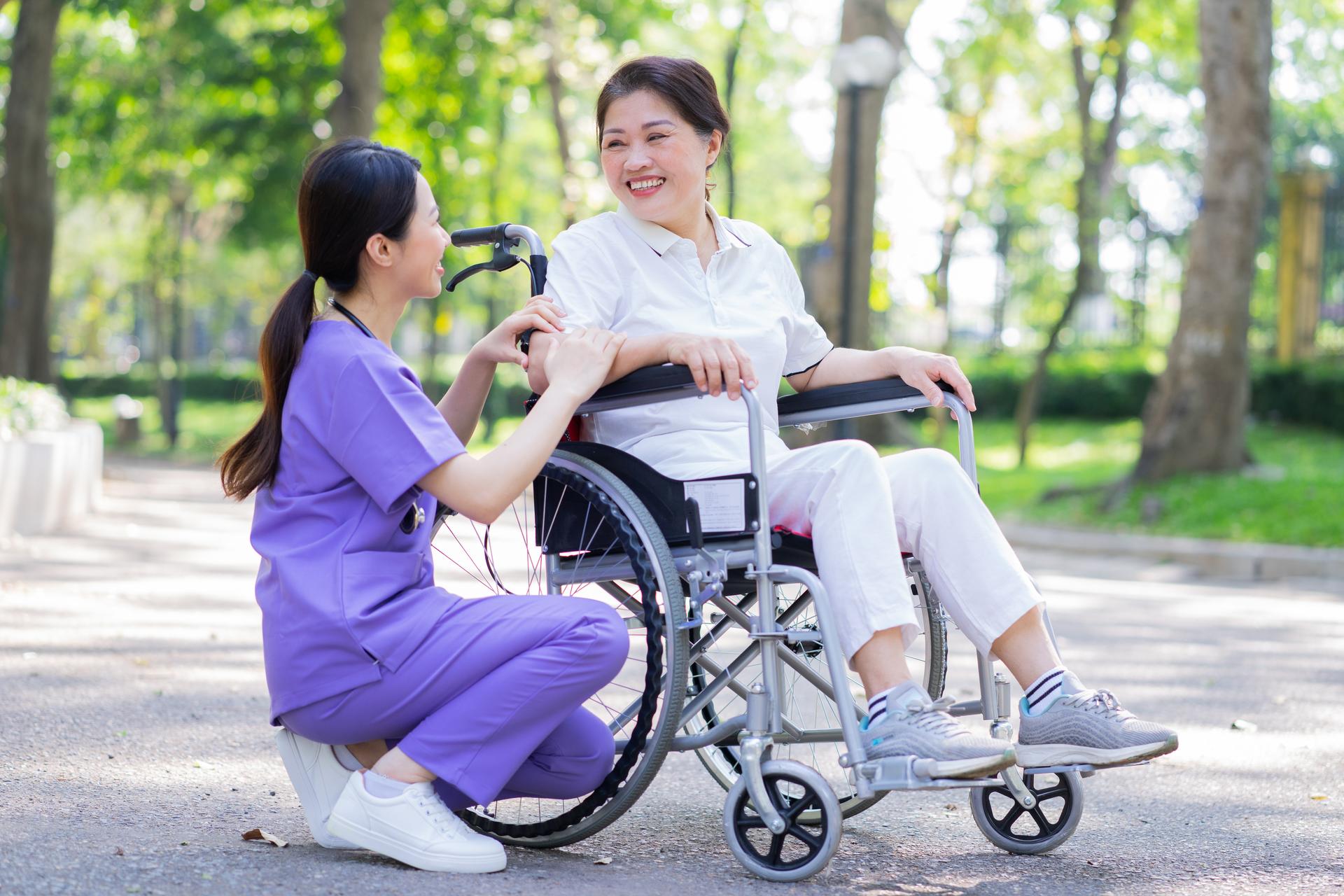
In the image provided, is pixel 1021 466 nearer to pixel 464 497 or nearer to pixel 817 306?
pixel 817 306

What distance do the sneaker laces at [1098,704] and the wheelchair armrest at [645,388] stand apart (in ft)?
3.00

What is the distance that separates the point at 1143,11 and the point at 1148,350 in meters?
4.65

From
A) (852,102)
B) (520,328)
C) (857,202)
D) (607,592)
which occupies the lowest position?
(607,592)

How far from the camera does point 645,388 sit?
2.90m

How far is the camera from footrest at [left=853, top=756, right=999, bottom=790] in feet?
8.52

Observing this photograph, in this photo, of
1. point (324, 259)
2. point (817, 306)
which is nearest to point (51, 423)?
point (817, 306)

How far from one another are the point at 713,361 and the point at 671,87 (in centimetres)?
77

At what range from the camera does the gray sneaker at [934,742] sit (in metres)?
2.60

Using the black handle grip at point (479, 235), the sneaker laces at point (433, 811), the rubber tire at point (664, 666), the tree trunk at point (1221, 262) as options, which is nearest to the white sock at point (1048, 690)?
the rubber tire at point (664, 666)

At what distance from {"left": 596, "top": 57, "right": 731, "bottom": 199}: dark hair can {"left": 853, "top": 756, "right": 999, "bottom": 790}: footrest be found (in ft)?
4.77

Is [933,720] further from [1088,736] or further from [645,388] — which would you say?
[645,388]

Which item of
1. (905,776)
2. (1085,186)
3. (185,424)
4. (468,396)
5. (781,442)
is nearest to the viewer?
(905,776)

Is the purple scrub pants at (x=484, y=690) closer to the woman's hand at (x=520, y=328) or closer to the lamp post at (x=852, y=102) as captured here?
the woman's hand at (x=520, y=328)

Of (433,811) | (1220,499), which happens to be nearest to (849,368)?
(433,811)
